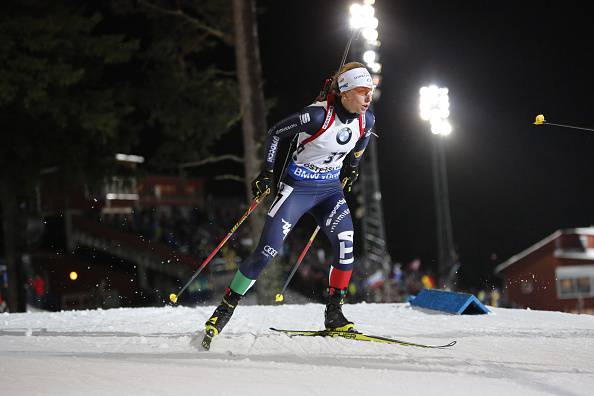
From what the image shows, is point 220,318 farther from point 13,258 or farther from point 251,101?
point 13,258

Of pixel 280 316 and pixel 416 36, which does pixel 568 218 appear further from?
pixel 280 316

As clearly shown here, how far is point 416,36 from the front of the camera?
2559 centimetres

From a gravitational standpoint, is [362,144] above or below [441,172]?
below

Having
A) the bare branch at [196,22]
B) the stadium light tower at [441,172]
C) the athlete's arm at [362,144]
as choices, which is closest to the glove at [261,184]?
the athlete's arm at [362,144]

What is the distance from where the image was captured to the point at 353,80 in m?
4.45

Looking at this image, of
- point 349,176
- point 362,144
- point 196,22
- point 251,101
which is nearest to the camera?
point 362,144

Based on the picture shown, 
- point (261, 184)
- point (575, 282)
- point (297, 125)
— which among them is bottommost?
point (575, 282)

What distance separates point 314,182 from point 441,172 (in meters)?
9.96

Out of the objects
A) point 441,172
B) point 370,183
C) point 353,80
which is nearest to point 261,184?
point 353,80

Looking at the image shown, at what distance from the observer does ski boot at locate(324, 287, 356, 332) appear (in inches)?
186

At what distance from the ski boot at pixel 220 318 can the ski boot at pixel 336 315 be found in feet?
2.45

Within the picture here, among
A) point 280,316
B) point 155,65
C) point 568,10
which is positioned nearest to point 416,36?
point 568,10

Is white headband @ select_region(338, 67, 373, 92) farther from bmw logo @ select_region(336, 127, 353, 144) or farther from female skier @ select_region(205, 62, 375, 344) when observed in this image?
bmw logo @ select_region(336, 127, 353, 144)

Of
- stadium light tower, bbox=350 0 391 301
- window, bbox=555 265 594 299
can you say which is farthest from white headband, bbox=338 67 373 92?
window, bbox=555 265 594 299
